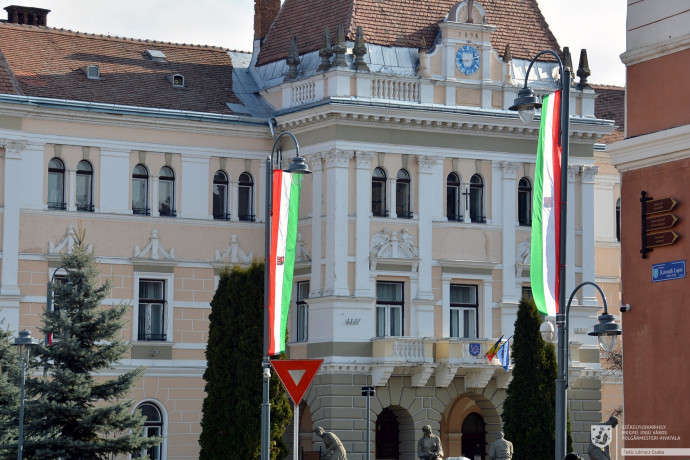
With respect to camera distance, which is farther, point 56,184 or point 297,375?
point 56,184

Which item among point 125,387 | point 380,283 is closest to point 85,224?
point 380,283

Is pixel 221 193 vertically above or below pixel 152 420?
above

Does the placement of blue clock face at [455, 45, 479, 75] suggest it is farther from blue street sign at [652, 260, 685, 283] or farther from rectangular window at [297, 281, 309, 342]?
blue street sign at [652, 260, 685, 283]

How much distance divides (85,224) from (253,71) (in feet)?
29.1

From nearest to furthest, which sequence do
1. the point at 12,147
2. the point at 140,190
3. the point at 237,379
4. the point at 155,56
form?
the point at 237,379, the point at 12,147, the point at 140,190, the point at 155,56

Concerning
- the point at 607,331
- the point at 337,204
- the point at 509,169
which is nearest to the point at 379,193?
the point at 337,204

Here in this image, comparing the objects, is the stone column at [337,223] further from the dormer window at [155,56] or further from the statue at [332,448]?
the statue at [332,448]

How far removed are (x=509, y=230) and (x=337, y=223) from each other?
18.4 feet

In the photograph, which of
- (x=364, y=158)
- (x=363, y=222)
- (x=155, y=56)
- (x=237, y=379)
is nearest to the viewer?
(x=237, y=379)

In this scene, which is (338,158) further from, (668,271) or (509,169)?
(668,271)

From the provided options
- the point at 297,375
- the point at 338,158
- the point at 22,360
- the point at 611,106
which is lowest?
the point at 297,375

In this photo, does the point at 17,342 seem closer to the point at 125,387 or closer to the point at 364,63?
the point at 125,387

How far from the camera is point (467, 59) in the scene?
55250 mm

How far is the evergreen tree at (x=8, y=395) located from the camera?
41.3m
